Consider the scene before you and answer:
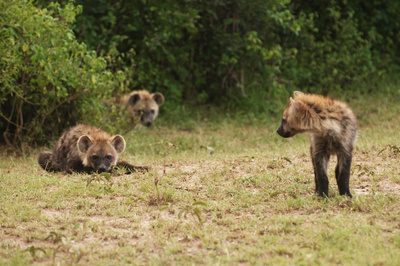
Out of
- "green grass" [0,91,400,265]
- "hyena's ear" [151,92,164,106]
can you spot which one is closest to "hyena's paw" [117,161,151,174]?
"green grass" [0,91,400,265]

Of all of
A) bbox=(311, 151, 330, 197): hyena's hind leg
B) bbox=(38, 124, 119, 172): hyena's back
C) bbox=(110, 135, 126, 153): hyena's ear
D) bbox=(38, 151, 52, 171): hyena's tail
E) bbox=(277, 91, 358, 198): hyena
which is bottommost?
bbox=(38, 151, 52, 171): hyena's tail

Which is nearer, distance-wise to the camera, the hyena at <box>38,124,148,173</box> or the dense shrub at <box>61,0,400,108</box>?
the hyena at <box>38,124,148,173</box>

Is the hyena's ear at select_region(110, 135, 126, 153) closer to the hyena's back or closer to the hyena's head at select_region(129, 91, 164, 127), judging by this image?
the hyena's back

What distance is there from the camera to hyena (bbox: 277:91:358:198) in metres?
4.36

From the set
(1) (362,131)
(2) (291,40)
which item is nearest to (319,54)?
(2) (291,40)

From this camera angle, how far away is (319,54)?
10.8 m

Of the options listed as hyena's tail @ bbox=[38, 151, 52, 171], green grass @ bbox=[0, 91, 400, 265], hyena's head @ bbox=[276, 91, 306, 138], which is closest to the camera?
green grass @ bbox=[0, 91, 400, 265]

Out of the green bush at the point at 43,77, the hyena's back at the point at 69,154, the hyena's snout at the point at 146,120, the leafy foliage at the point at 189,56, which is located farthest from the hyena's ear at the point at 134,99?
the hyena's back at the point at 69,154

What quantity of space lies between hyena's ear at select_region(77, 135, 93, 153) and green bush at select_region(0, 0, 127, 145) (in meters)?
1.22

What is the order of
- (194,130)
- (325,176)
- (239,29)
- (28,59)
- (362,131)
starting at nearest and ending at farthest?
(325,176), (28,59), (362,131), (194,130), (239,29)

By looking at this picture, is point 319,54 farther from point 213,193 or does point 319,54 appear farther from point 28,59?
point 213,193

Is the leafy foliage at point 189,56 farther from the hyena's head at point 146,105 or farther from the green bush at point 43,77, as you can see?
the hyena's head at point 146,105

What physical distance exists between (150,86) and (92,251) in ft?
22.9

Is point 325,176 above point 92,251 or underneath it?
above
